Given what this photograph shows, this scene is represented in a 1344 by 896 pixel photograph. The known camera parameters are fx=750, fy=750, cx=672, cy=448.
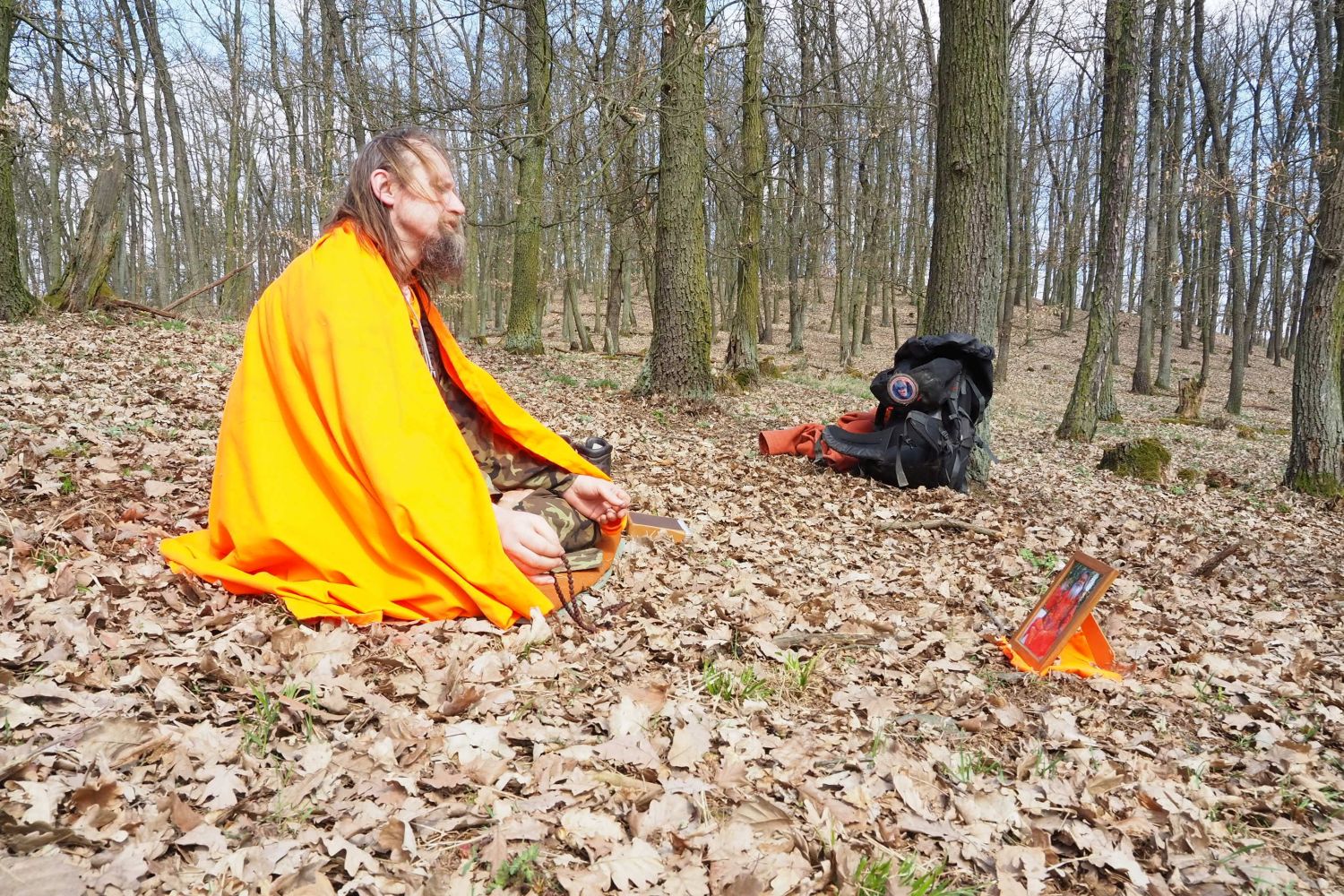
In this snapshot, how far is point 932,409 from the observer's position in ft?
20.2

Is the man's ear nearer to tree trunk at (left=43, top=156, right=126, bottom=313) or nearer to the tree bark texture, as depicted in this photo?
the tree bark texture

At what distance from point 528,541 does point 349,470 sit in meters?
0.70

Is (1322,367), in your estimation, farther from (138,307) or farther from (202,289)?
(138,307)

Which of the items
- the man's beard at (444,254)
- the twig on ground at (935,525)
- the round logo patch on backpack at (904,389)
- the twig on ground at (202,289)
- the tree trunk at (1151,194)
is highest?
the tree trunk at (1151,194)

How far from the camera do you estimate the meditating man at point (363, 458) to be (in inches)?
105

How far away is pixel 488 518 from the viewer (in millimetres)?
2764

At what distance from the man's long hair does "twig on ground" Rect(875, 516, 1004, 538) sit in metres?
3.73

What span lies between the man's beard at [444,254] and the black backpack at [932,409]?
390 cm

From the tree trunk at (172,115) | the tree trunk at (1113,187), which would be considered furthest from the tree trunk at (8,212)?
the tree trunk at (1113,187)

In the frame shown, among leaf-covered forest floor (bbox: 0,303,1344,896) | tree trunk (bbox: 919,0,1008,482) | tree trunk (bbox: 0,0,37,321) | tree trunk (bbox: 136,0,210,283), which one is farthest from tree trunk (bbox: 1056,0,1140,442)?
tree trunk (bbox: 136,0,210,283)

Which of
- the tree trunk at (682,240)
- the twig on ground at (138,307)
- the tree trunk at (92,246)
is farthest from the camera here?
the twig on ground at (138,307)

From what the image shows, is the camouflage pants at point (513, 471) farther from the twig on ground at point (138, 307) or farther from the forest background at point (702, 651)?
the twig on ground at point (138, 307)

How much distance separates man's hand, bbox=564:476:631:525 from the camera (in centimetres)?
320

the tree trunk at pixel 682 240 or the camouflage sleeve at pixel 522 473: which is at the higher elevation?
the tree trunk at pixel 682 240
